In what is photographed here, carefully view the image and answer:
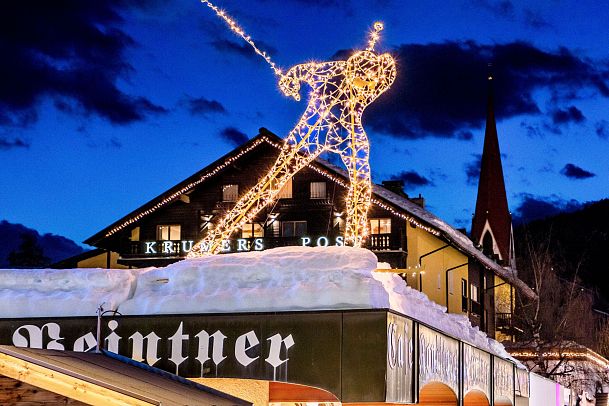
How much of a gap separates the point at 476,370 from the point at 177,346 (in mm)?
5160

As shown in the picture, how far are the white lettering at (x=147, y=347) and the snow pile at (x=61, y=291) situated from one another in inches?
20.9

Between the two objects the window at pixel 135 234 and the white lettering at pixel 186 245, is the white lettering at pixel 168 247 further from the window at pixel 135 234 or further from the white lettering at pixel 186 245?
the window at pixel 135 234

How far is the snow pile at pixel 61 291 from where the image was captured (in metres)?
10.9

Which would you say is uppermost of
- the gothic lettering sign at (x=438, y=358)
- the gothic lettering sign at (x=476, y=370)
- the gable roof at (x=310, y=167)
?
the gable roof at (x=310, y=167)

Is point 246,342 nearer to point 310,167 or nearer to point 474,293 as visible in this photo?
point 310,167

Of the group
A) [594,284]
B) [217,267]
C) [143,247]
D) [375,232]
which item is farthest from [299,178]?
[594,284]

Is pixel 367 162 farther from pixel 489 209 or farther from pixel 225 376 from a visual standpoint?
pixel 489 209

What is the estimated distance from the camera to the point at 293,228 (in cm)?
3994

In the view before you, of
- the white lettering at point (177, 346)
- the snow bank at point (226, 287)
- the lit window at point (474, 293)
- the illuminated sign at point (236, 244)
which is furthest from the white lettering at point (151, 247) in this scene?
the white lettering at point (177, 346)

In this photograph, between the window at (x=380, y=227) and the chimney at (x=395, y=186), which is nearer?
the window at (x=380, y=227)

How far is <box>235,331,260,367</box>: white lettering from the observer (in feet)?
32.9

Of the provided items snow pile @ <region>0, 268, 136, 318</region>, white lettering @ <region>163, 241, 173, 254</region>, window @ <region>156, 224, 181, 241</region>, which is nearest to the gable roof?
window @ <region>156, 224, 181, 241</region>

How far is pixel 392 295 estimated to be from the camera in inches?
409

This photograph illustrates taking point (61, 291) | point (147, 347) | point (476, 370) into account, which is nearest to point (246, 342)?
point (147, 347)
